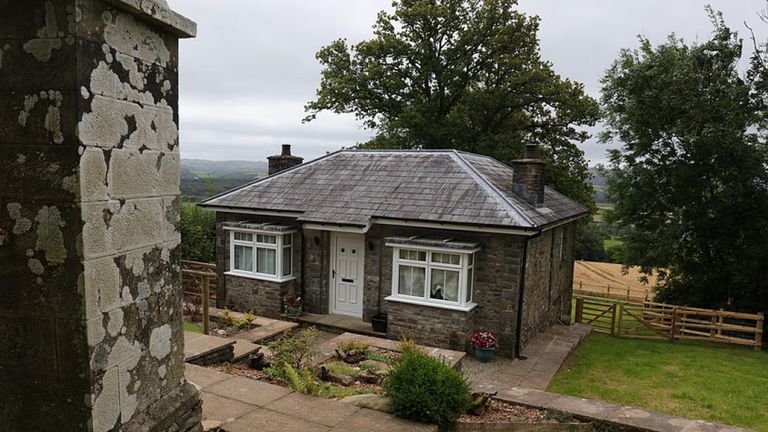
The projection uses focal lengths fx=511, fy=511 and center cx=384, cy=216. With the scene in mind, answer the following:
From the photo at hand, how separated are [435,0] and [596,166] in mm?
11173

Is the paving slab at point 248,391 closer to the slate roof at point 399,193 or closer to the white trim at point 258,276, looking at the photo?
the slate roof at point 399,193

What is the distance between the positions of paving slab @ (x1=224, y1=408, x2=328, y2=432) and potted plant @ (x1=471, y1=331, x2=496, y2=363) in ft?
24.6

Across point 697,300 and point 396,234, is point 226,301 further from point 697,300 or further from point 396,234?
point 697,300

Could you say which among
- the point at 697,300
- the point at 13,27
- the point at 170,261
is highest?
the point at 13,27

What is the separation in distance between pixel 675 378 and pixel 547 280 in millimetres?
3888

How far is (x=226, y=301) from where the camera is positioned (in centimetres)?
1484

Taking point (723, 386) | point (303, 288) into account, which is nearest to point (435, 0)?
point (303, 288)

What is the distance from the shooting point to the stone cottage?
11664mm

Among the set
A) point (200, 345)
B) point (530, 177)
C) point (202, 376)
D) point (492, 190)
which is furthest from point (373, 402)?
point (530, 177)

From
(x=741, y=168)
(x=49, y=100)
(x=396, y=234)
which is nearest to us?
(x=49, y=100)

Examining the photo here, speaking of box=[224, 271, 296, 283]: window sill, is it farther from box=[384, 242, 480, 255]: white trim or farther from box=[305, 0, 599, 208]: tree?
box=[305, 0, 599, 208]: tree

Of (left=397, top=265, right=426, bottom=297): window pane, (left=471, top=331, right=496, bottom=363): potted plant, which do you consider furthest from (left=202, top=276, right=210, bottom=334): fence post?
(left=471, top=331, right=496, bottom=363): potted plant

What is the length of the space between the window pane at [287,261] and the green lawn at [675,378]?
7375mm

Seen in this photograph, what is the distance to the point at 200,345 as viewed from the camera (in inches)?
269
